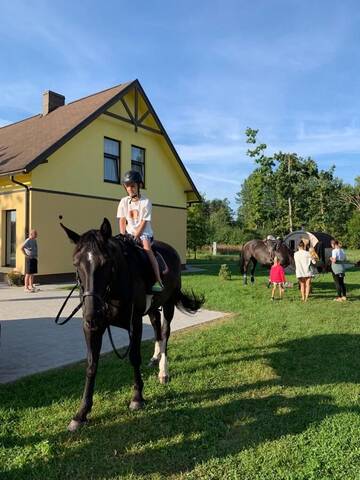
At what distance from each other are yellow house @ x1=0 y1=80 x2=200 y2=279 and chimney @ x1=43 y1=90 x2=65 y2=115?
0.05 m

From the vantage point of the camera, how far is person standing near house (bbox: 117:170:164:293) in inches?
184

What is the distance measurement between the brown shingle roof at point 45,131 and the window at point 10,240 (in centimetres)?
214

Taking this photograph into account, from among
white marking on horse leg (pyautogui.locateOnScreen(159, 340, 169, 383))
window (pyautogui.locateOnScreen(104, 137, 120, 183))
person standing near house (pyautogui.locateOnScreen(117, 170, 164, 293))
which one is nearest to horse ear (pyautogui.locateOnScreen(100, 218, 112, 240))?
person standing near house (pyautogui.locateOnScreen(117, 170, 164, 293))

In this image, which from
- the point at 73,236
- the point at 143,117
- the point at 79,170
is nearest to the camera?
the point at 73,236

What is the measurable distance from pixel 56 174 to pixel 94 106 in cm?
384

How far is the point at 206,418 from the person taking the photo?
157 inches

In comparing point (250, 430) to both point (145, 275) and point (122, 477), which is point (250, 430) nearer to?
point (122, 477)

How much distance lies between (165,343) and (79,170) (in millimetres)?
12470

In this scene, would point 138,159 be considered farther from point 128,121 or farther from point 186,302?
point 186,302

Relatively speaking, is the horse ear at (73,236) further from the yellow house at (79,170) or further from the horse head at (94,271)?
the yellow house at (79,170)

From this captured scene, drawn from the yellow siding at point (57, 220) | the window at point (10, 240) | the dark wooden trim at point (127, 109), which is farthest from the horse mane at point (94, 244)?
the dark wooden trim at point (127, 109)

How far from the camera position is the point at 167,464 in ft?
10.5

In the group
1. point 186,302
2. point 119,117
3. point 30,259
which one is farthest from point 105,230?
point 119,117

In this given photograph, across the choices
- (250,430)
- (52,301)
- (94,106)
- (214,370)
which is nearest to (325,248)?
(94,106)
